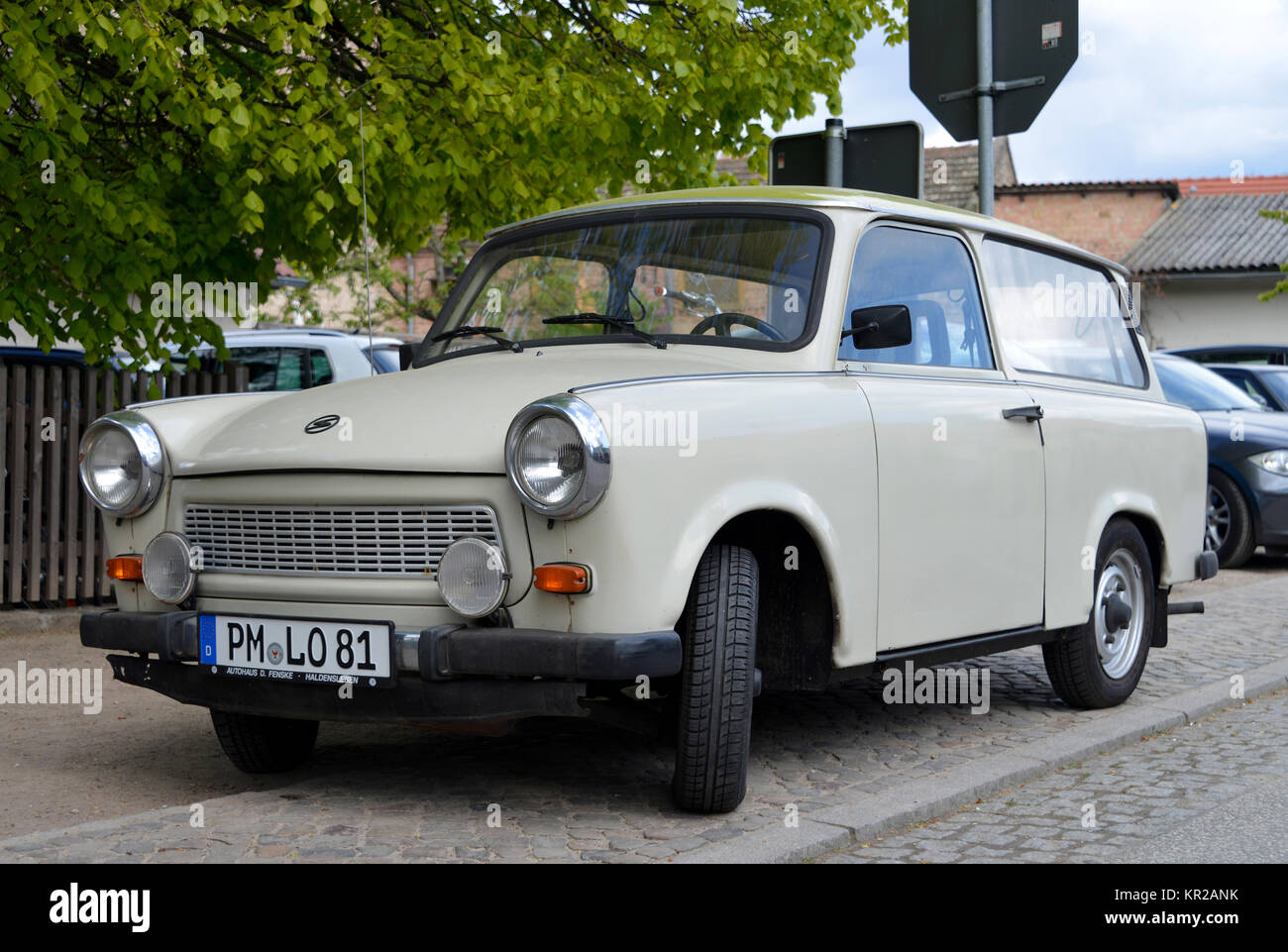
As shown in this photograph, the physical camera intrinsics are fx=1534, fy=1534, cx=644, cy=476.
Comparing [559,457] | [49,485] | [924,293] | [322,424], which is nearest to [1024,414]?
[924,293]

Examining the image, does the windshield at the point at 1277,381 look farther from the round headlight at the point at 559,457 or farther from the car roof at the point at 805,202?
the round headlight at the point at 559,457

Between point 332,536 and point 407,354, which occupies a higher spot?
point 407,354

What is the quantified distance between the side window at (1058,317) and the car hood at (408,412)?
1.50 metres

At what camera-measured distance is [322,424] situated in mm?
4582

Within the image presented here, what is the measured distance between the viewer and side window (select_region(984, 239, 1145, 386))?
6.05 meters

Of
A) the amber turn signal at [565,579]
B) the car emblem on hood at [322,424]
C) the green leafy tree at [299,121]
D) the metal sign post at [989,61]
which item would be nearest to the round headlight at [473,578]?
the amber turn signal at [565,579]

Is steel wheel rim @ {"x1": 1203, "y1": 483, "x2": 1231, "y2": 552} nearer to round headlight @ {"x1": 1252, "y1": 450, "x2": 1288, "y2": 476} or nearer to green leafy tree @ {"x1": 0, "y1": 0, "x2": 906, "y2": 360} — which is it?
round headlight @ {"x1": 1252, "y1": 450, "x2": 1288, "y2": 476}

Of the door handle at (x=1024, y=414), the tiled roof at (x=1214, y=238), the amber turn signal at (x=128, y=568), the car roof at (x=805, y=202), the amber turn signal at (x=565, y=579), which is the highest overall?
the tiled roof at (x=1214, y=238)

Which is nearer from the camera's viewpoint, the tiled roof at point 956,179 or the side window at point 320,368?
the side window at point 320,368

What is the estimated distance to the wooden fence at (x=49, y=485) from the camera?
30.9ft

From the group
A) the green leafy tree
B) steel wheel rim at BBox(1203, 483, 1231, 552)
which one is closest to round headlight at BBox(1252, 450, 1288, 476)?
steel wheel rim at BBox(1203, 483, 1231, 552)

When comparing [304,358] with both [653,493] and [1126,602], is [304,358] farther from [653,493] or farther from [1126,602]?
[653,493]

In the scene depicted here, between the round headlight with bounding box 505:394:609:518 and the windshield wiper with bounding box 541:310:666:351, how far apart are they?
3.71ft

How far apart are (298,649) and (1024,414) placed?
111 inches
